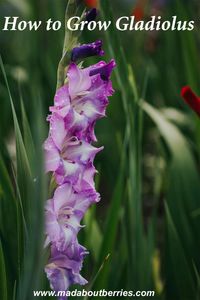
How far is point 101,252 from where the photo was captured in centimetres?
116

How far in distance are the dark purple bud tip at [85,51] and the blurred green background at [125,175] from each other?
0.20ft

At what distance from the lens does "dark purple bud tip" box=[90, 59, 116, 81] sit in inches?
33.2

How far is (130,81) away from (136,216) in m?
0.22

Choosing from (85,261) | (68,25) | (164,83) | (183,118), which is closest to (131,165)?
(85,261)

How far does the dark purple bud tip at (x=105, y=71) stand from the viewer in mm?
843

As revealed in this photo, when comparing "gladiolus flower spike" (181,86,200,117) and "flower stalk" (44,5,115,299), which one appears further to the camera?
"gladiolus flower spike" (181,86,200,117)

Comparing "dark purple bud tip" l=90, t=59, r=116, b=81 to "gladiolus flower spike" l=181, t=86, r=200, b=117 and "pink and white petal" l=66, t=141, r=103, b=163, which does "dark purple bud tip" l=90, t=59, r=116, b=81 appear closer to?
"pink and white petal" l=66, t=141, r=103, b=163

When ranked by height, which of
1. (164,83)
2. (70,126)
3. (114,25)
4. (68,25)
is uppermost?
(164,83)

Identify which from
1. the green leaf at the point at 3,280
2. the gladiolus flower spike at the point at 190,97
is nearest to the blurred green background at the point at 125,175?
the green leaf at the point at 3,280

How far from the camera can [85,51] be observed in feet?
2.74

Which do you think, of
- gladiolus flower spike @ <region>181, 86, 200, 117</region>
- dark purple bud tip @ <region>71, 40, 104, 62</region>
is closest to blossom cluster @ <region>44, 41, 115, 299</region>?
dark purple bud tip @ <region>71, 40, 104, 62</region>

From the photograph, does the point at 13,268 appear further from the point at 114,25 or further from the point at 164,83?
the point at 164,83

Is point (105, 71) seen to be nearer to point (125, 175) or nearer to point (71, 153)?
point (71, 153)

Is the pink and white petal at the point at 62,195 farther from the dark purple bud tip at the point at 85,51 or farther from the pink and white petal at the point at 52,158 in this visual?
the dark purple bud tip at the point at 85,51
